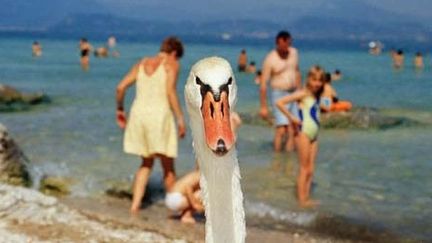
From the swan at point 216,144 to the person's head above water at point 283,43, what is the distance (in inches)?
313

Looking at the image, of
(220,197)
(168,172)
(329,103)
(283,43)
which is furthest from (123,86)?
(329,103)

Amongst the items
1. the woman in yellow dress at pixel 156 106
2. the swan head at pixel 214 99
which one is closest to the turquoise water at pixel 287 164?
the woman in yellow dress at pixel 156 106

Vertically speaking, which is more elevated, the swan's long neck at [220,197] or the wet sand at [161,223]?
the swan's long neck at [220,197]

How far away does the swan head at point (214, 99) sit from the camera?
3.62 metres

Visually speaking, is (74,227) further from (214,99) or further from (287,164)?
(287,164)

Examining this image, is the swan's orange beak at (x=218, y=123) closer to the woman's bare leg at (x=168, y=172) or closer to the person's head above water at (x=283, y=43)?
the woman's bare leg at (x=168, y=172)

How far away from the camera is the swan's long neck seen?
397cm

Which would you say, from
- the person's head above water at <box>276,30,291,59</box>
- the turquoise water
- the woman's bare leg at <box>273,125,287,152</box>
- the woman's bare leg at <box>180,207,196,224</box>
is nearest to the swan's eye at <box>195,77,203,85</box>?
the woman's bare leg at <box>180,207,196,224</box>

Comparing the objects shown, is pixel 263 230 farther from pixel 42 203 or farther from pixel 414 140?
pixel 414 140

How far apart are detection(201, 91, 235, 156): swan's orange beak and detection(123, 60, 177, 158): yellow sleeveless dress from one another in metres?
4.83

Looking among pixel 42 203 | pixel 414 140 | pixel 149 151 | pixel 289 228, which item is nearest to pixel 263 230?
pixel 289 228

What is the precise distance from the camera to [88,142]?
1395cm

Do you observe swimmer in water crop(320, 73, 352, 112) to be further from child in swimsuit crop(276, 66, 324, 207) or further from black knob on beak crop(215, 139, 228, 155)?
black knob on beak crop(215, 139, 228, 155)

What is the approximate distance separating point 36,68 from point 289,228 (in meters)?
33.8
